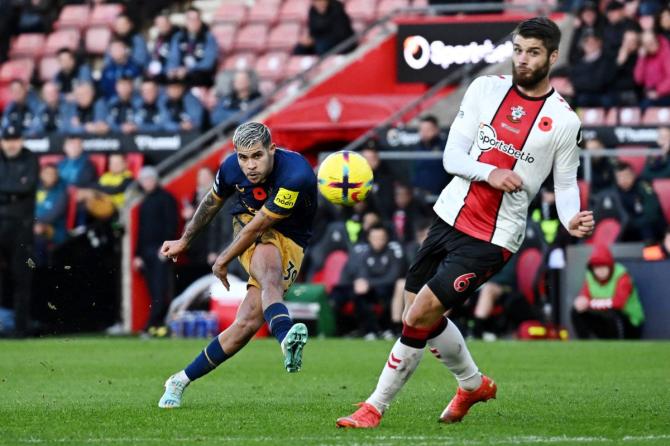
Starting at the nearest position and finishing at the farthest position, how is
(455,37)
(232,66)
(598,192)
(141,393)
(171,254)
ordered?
(171,254)
(141,393)
(598,192)
(455,37)
(232,66)

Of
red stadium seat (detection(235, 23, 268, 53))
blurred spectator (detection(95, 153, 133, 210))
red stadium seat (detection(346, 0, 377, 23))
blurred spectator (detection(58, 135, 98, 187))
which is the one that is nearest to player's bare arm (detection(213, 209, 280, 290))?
blurred spectator (detection(95, 153, 133, 210))

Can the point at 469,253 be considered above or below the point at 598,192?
above

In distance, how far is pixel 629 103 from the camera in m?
19.9

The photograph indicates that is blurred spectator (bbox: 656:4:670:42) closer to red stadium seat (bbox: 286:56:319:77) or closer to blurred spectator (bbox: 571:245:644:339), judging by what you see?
blurred spectator (bbox: 571:245:644:339)

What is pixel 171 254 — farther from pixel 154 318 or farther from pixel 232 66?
pixel 232 66

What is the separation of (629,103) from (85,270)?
297 inches

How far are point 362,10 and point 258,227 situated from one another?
15666 mm

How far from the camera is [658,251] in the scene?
17531 mm

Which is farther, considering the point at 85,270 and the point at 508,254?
the point at 85,270

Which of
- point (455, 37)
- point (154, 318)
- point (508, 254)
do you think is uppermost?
point (508, 254)

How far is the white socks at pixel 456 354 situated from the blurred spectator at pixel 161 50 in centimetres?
1633

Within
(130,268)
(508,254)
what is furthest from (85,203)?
Answer: (508,254)

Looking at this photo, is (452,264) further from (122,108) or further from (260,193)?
(122,108)

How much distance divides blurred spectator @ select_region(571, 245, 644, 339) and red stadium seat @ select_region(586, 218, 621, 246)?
60cm
